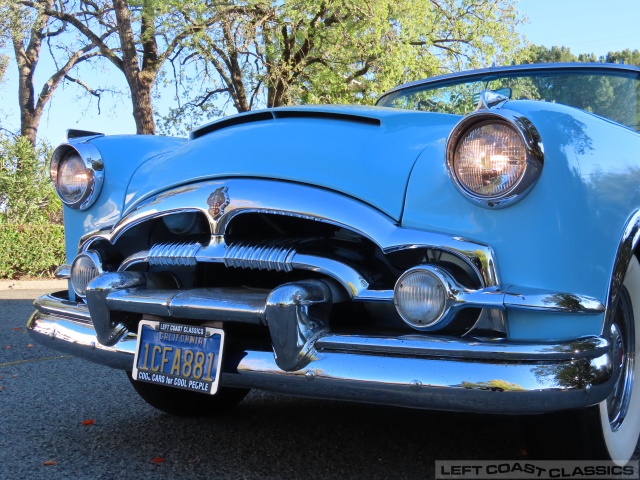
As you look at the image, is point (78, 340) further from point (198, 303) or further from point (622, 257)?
point (622, 257)

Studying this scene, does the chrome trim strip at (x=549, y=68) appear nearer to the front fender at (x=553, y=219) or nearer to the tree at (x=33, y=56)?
the front fender at (x=553, y=219)

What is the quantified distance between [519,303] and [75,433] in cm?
193

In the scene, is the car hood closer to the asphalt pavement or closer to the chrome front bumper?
the chrome front bumper

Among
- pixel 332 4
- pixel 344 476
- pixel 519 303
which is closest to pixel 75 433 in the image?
pixel 344 476

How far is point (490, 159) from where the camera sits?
6.51ft

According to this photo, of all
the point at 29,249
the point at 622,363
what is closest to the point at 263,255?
the point at 622,363

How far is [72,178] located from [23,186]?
1083 centimetres

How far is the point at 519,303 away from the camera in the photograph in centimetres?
186

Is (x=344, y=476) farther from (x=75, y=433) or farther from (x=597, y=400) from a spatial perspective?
(x=75, y=433)

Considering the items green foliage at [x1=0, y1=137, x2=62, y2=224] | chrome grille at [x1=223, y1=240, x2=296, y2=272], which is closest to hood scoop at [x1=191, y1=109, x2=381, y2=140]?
chrome grille at [x1=223, y1=240, x2=296, y2=272]

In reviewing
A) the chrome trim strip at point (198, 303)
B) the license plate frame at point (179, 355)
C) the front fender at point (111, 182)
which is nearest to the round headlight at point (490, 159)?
the chrome trim strip at point (198, 303)

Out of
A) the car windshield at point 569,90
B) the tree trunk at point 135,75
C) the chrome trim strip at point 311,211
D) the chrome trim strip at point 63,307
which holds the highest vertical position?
the tree trunk at point 135,75

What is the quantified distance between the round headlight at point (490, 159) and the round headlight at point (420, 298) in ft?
0.94

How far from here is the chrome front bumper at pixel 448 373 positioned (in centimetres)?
179
